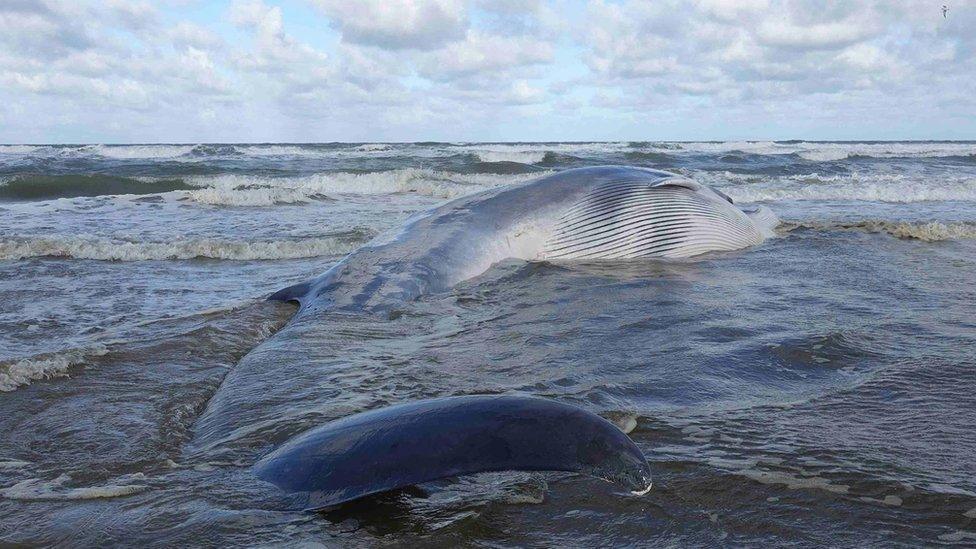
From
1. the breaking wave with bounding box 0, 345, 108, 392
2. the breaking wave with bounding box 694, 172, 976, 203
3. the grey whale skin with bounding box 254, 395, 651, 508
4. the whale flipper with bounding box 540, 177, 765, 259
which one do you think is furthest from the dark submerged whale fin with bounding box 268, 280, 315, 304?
the breaking wave with bounding box 694, 172, 976, 203

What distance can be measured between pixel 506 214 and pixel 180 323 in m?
2.95

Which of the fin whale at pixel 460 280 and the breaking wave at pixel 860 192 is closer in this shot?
the fin whale at pixel 460 280

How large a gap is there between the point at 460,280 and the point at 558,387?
9.14 ft

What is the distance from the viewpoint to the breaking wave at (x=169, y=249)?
34.6 feet

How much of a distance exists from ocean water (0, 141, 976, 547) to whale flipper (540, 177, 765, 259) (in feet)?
0.84

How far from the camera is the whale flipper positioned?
7633 millimetres

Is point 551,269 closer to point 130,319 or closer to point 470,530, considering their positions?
point 130,319

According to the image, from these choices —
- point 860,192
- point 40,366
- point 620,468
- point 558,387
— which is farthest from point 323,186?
point 620,468

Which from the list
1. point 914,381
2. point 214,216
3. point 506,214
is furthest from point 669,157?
point 914,381

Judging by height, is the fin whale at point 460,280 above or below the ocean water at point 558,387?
above

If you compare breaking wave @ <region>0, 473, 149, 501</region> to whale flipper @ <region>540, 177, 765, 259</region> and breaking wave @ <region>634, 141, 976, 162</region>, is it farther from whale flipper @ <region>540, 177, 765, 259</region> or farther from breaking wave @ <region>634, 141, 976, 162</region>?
breaking wave @ <region>634, 141, 976, 162</region>

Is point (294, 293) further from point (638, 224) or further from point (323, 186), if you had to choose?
point (323, 186)

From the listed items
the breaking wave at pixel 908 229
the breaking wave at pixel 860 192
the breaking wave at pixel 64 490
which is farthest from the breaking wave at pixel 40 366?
the breaking wave at pixel 860 192

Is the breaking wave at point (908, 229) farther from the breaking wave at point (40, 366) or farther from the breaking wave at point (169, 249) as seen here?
the breaking wave at point (40, 366)
